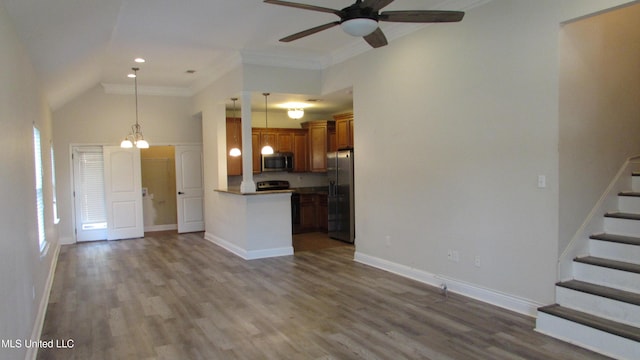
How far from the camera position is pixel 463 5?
4480mm

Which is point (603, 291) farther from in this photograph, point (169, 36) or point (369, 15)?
point (169, 36)

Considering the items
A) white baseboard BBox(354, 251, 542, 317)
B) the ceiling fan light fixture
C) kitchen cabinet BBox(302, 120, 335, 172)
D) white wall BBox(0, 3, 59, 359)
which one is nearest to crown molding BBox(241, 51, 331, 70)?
kitchen cabinet BBox(302, 120, 335, 172)

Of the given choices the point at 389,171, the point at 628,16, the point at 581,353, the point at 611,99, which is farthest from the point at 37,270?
the point at 628,16

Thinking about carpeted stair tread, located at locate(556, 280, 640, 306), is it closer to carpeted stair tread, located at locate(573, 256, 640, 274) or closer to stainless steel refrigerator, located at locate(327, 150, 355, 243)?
carpeted stair tread, located at locate(573, 256, 640, 274)

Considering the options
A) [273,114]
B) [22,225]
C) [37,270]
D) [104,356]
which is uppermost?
[273,114]

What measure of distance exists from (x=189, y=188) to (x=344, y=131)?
376 centimetres

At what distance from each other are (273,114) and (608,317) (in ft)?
25.7

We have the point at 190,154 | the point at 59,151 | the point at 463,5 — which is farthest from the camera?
the point at 190,154

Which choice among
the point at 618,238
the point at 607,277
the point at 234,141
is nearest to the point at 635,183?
the point at 618,238

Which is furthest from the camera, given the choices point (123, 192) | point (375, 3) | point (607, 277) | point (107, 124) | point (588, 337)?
point (123, 192)

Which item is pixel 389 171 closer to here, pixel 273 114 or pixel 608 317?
pixel 608 317

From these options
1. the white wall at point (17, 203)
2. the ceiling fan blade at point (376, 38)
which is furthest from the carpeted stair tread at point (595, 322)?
the white wall at point (17, 203)

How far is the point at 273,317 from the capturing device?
13.9 feet

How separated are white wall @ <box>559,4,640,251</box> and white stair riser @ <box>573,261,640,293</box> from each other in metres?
0.29
